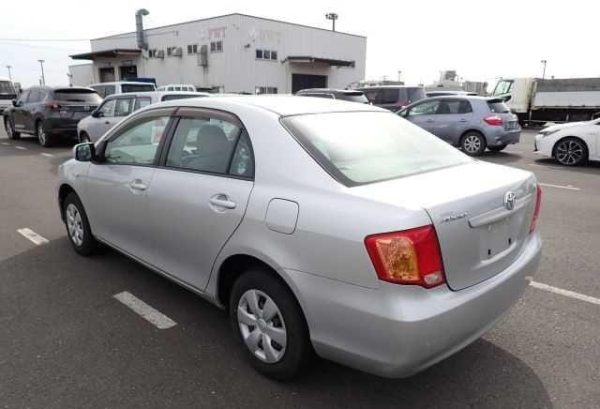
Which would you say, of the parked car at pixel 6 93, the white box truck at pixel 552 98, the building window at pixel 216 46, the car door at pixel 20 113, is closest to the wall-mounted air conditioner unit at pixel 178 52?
the building window at pixel 216 46

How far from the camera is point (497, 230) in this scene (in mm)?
2648

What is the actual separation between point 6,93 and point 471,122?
24.7m

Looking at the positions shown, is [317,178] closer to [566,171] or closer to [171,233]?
[171,233]

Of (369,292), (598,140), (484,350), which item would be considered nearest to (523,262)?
(484,350)

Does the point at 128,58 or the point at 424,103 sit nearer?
the point at 424,103

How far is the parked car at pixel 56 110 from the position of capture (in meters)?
14.0

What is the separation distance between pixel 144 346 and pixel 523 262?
2.48m

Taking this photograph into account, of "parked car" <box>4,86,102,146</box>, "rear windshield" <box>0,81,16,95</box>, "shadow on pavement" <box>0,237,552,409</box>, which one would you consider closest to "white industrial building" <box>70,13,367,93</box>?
"rear windshield" <box>0,81,16,95</box>

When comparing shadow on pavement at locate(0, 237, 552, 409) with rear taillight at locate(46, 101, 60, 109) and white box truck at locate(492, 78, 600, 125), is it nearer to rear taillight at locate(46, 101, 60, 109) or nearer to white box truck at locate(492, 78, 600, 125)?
rear taillight at locate(46, 101, 60, 109)

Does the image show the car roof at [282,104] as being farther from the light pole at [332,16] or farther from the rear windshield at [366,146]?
the light pole at [332,16]

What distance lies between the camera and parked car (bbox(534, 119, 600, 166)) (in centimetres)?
1083

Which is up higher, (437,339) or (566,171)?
(437,339)

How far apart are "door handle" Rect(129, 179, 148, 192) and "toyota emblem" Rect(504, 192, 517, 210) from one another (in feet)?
8.15

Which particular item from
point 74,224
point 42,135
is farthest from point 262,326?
point 42,135
